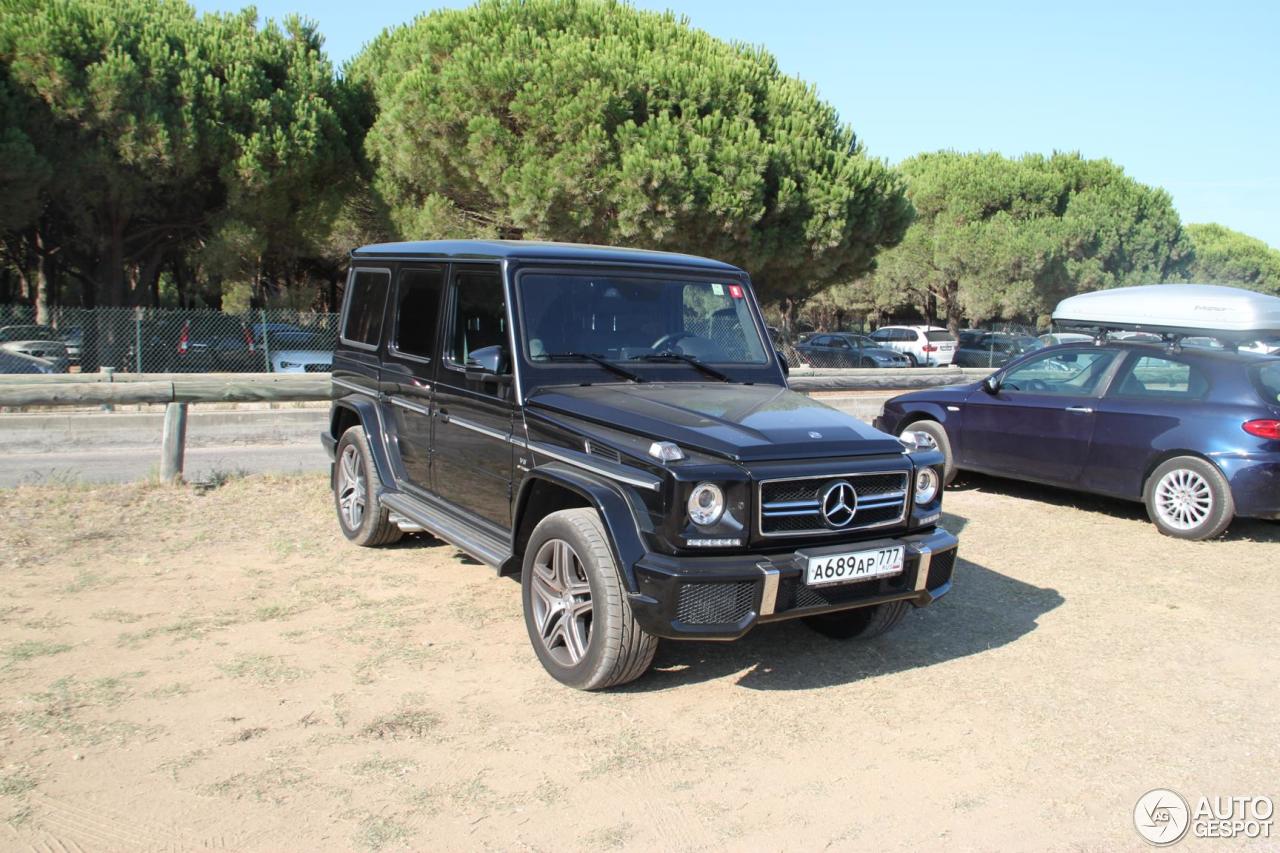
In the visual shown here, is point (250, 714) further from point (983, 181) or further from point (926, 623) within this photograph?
point (983, 181)

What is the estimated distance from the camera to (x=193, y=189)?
80.4 ft

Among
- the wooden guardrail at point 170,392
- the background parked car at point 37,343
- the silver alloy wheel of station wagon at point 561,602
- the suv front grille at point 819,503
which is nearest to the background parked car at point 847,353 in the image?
the background parked car at point 37,343

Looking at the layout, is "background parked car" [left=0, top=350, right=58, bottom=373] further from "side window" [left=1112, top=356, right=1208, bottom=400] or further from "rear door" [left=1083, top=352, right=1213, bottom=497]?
"side window" [left=1112, top=356, right=1208, bottom=400]

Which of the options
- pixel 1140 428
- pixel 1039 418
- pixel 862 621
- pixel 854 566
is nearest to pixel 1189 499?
pixel 1140 428

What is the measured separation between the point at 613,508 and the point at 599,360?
52.4 inches

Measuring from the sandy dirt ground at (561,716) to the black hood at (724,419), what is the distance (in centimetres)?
118

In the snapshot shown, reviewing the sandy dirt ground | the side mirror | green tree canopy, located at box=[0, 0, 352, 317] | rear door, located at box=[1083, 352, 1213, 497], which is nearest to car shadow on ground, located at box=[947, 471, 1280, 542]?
rear door, located at box=[1083, 352, 1213, 497]

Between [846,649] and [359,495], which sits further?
[359,495]

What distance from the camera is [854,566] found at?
4395 mm

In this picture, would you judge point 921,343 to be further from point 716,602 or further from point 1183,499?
point 716,602

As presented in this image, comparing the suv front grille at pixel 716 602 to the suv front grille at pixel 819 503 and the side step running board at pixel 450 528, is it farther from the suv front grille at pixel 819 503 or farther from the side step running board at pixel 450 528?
the side step running board at pixel 450 528

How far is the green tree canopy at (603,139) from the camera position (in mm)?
22469

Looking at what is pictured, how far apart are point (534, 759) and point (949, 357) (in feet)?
114

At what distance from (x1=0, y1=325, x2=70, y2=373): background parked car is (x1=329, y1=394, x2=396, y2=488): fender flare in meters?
12.3
